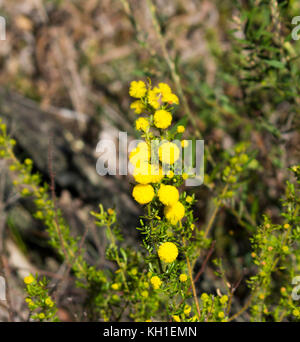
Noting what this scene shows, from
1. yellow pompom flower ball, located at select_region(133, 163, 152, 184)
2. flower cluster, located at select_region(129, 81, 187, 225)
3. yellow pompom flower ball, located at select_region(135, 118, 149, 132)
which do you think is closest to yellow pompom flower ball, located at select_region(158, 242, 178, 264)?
flower cluster, located at select_region(129, 81, 187, 225)

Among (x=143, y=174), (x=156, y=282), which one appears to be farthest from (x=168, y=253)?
(x=143, y=174)

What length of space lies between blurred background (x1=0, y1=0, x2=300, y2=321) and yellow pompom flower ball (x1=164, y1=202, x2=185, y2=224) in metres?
0.41

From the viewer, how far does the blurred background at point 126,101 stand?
1.55m

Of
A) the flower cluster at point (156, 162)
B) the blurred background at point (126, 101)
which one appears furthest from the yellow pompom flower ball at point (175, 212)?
the blurred background at point (126, 101)

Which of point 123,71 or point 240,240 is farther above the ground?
point 123,71

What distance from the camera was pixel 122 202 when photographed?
1938mm

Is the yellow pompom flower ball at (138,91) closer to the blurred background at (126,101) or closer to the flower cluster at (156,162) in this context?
the flower cluster at (156,162)

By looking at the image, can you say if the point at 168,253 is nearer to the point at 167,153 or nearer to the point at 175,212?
the point at 175,212

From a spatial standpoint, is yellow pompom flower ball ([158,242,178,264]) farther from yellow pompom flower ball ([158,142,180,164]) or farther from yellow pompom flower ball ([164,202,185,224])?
yellow pompom flower ball ([158,142,180,164])

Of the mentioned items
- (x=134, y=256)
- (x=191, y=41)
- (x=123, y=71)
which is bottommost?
(x=134, y=256)

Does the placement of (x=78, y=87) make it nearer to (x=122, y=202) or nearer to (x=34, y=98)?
(x=34, y=98)

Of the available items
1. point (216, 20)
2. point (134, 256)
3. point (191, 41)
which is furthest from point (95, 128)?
point (134, 256)

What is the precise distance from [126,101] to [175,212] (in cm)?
225
